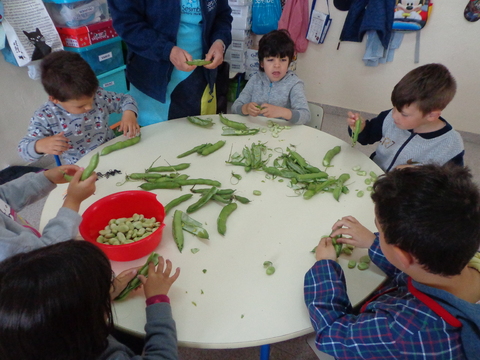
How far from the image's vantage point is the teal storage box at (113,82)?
3288mm

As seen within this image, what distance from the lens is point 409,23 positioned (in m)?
3.43

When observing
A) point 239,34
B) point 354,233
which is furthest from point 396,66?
point 354,233

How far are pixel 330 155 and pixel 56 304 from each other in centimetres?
141

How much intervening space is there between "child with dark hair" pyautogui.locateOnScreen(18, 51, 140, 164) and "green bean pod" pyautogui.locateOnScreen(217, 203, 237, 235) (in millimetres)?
821

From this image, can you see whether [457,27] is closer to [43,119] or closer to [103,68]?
[103,68]

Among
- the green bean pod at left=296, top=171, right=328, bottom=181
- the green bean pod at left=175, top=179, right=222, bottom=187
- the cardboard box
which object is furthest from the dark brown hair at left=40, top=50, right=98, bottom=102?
→ the cardboard box

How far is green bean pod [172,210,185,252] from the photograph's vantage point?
3.98 feet

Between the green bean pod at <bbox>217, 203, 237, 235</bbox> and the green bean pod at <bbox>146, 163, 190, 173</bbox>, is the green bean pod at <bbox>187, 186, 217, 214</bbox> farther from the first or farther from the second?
the green bean pod at <bbox>146, 163, 190, 173</bbox>

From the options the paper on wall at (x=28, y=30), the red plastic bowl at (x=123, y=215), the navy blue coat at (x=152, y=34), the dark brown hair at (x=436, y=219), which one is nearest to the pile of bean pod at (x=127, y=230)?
the red plastic bowl at (x=123, y=215)

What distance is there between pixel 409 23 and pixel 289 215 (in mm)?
3154

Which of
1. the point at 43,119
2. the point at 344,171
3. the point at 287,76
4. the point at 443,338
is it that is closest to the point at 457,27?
the point at 287,76

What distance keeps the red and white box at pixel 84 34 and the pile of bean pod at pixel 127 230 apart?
2.34m

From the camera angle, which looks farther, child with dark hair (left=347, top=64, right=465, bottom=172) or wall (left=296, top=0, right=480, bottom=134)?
wall (left=296, top=0, right=480, bottom=134)

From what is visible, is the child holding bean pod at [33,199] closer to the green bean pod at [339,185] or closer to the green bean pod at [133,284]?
the green bean pod at [133,284]
